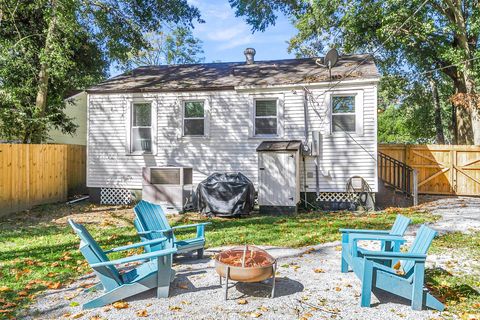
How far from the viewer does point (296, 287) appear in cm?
429

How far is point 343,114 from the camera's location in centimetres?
1067

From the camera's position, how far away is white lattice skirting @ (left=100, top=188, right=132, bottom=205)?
12320mm

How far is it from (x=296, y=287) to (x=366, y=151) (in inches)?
283

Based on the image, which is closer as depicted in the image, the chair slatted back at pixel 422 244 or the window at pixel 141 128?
the chair slatted back at pixel 422 244

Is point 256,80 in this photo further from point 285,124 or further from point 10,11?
point 10,11

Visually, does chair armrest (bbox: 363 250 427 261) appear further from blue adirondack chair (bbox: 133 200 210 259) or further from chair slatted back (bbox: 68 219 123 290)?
chair slatted back (bbox: 68 219 123 290)

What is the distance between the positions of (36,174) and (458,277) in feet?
36.9

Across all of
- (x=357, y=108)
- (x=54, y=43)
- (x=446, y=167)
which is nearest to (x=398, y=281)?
(x=357, y=108)

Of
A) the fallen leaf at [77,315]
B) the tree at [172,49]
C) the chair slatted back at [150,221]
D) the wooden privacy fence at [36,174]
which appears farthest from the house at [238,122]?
the tree at [172,49]

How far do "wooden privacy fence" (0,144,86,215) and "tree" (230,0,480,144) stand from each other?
36.9 feet

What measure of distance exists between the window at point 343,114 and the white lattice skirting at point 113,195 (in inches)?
300

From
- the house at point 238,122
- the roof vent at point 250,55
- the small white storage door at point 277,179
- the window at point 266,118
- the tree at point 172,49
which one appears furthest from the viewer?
the tree at point 172,49

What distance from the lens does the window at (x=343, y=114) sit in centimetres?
1064

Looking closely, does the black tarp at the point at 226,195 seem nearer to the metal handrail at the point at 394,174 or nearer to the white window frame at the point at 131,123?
the white window frame at the point at 131,123
